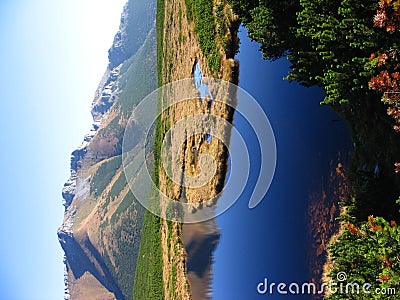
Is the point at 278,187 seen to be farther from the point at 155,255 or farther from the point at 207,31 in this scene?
the point at 155,255

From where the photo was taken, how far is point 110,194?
264ft

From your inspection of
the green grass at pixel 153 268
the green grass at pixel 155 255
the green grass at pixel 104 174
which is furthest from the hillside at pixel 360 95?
the green grass at pixel 104 174

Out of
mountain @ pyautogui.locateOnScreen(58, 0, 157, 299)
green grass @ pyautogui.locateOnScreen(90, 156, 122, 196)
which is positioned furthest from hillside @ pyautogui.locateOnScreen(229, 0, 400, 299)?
green grass @ pyautogui.locateOnScreen(90, 156, 122, 196)

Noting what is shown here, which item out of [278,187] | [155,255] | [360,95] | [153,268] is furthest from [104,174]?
[360,95]

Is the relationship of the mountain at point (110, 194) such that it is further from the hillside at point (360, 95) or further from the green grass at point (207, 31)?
the hillside at point (360, 95)

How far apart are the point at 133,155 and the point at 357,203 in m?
58.8

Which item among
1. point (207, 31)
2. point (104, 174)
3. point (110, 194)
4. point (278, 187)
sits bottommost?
point (278, 187)

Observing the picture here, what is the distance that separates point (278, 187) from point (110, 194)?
2668 inches

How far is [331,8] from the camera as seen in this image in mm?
9875

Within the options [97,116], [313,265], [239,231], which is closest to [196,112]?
[239,231]

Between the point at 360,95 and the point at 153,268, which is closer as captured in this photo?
the point at 360,95

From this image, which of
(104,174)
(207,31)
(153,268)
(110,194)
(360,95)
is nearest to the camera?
(360,95)

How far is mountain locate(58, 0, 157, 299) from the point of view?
229 feet

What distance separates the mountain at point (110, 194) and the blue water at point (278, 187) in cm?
4194
